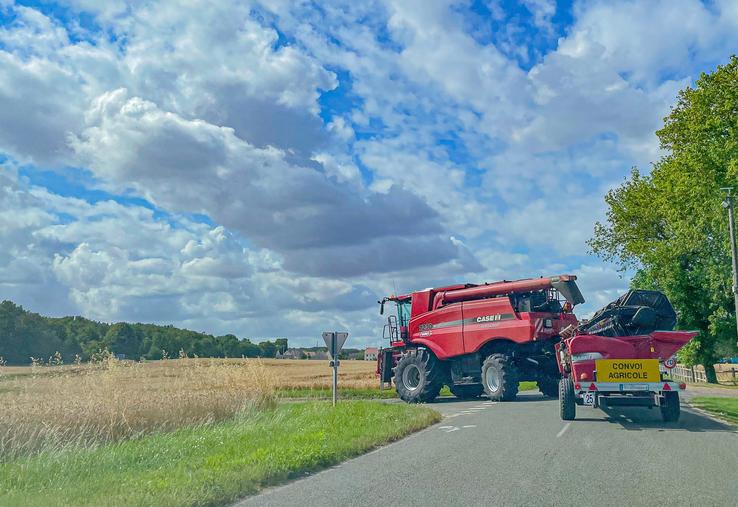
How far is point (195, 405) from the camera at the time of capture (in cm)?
1692

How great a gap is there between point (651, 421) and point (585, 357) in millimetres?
2439

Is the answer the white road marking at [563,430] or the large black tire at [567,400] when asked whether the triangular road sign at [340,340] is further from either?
the white road marking at [563,430]

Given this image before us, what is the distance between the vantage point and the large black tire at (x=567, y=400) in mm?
15312

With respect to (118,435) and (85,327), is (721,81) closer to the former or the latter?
(118,435)

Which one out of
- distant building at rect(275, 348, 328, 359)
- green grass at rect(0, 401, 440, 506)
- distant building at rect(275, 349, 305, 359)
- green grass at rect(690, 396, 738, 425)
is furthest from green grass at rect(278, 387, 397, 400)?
distant building at rect(275, 349, 305, 359)

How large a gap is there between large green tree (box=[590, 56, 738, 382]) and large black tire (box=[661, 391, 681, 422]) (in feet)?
51.1

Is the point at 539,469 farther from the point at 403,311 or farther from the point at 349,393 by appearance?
the point at 349,393

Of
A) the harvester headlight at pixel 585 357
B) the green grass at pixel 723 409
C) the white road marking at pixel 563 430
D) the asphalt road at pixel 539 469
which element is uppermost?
the harvester headlight at pixel 585 357

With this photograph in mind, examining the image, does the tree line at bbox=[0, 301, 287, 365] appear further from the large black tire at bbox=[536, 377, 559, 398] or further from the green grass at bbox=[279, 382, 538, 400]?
the large black tire at bbox=[536, 377, 559, 398]

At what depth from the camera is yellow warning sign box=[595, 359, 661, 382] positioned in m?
14.6

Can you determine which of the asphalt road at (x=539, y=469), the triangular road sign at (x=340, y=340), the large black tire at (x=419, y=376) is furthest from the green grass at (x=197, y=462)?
the large black tire at (x=419, y=376)

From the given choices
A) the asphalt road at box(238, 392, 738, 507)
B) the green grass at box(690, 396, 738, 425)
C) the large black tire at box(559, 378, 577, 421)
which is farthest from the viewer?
the green grass at box(690, 396, 738, 425)

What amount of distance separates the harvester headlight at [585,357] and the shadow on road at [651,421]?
5.03 feet

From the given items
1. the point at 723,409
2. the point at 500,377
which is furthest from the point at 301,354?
the point at 723,409
